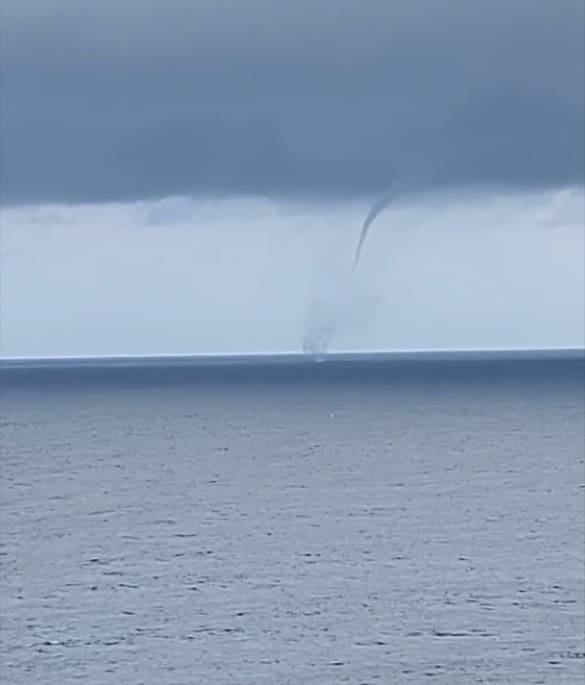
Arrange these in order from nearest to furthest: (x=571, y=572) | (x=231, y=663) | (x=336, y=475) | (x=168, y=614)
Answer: (x=231, y=663)
(x=168, y=614)
(x=571, y=572)
(x=336, y=475)

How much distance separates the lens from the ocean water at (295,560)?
142ft

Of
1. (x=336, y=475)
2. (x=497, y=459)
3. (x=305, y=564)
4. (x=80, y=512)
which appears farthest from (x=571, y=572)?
(x=497, y=459)

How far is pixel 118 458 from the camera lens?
112375mm

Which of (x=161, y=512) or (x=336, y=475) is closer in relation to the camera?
(x=161, y=512)

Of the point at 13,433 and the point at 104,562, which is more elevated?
the point at 13,433

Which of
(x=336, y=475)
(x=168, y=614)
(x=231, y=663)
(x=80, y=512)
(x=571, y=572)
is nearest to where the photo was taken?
(x=231, y=663)

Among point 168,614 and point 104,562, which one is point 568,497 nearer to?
point 104,562

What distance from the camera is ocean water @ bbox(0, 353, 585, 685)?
43.2 meters

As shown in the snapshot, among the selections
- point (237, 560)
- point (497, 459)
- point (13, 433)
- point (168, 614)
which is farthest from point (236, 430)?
point (168, 614)

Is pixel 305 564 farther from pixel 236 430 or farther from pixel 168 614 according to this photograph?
pixel 236 430

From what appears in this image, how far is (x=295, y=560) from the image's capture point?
62.5 metres

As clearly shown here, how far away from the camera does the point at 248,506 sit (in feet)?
267

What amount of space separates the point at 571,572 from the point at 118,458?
6040 cm

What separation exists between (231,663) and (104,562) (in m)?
19.1
